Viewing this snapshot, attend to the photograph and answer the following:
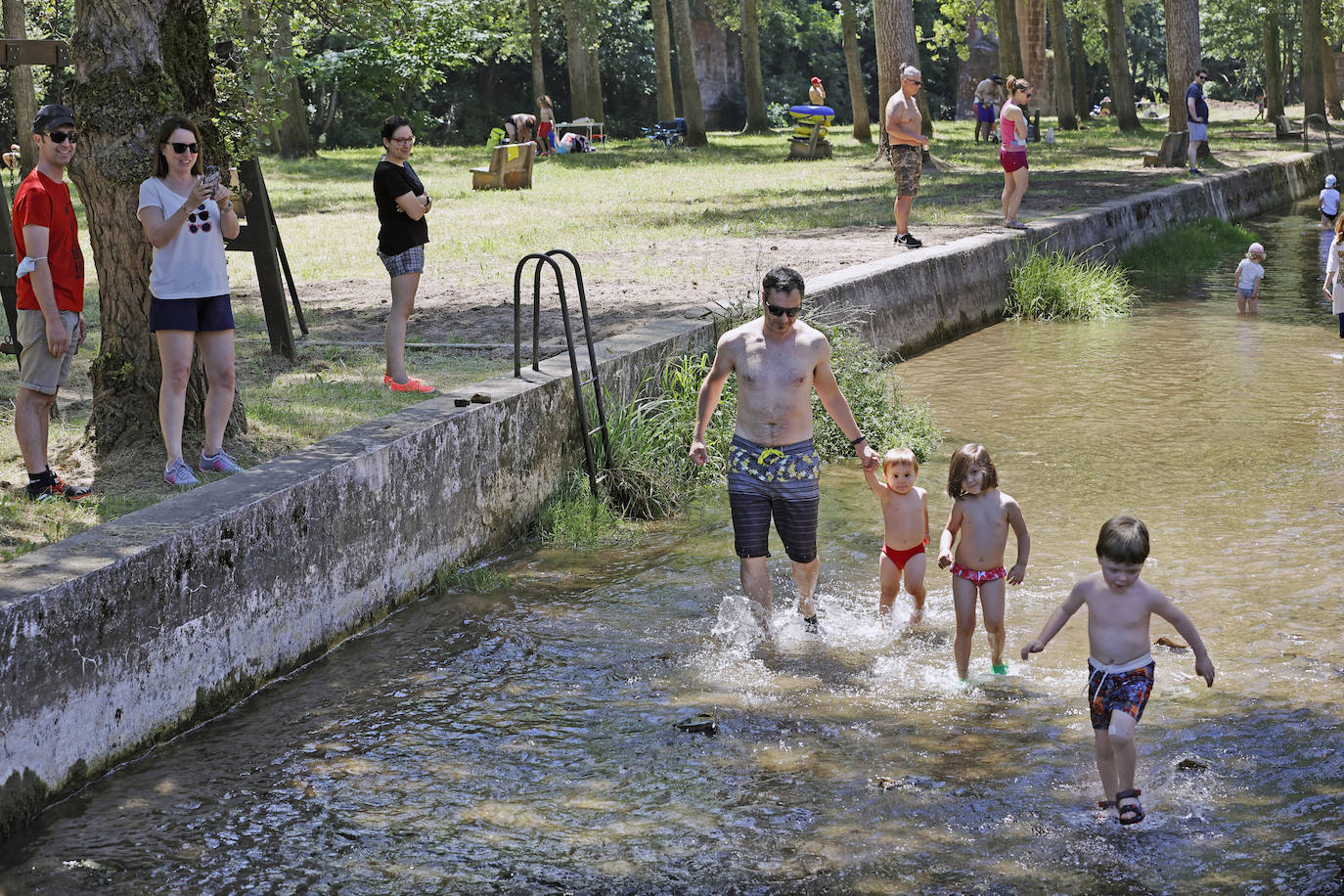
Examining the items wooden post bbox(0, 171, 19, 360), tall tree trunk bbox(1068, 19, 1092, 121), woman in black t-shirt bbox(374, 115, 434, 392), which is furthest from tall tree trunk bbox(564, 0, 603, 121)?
wooden post bbox(0, 171, 19, 360)

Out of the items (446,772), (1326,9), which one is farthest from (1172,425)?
(1326,9)

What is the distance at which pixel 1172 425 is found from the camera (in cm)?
1085

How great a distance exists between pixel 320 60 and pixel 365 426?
28.9 m

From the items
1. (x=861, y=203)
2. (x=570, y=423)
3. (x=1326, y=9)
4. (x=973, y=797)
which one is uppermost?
(x=1326, y=9)

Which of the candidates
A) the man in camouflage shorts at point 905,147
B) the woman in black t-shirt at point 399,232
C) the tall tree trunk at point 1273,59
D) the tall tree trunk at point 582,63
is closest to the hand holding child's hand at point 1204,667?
the woman in black t-shirt at point 399,232

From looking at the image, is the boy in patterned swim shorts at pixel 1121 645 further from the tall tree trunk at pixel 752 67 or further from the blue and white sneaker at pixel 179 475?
the tall tree trunk at pixel 752 67

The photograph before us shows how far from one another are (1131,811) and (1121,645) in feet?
1.91

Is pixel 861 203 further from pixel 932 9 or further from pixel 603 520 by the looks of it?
pixel 932 9

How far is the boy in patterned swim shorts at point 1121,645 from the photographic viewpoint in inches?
202

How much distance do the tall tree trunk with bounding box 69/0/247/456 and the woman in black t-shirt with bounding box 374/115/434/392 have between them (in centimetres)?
138

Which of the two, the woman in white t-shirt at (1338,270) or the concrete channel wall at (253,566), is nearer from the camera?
the concrete channel wall at (253,566)

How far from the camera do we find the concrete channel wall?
527 cm

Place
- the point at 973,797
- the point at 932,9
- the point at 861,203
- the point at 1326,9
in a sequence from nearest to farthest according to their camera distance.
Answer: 1. the point at 973,797
2. the point at 861,203
3. the point at 1326,9
4. the point at 932,9

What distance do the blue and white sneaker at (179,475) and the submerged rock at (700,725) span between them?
2720 mm
